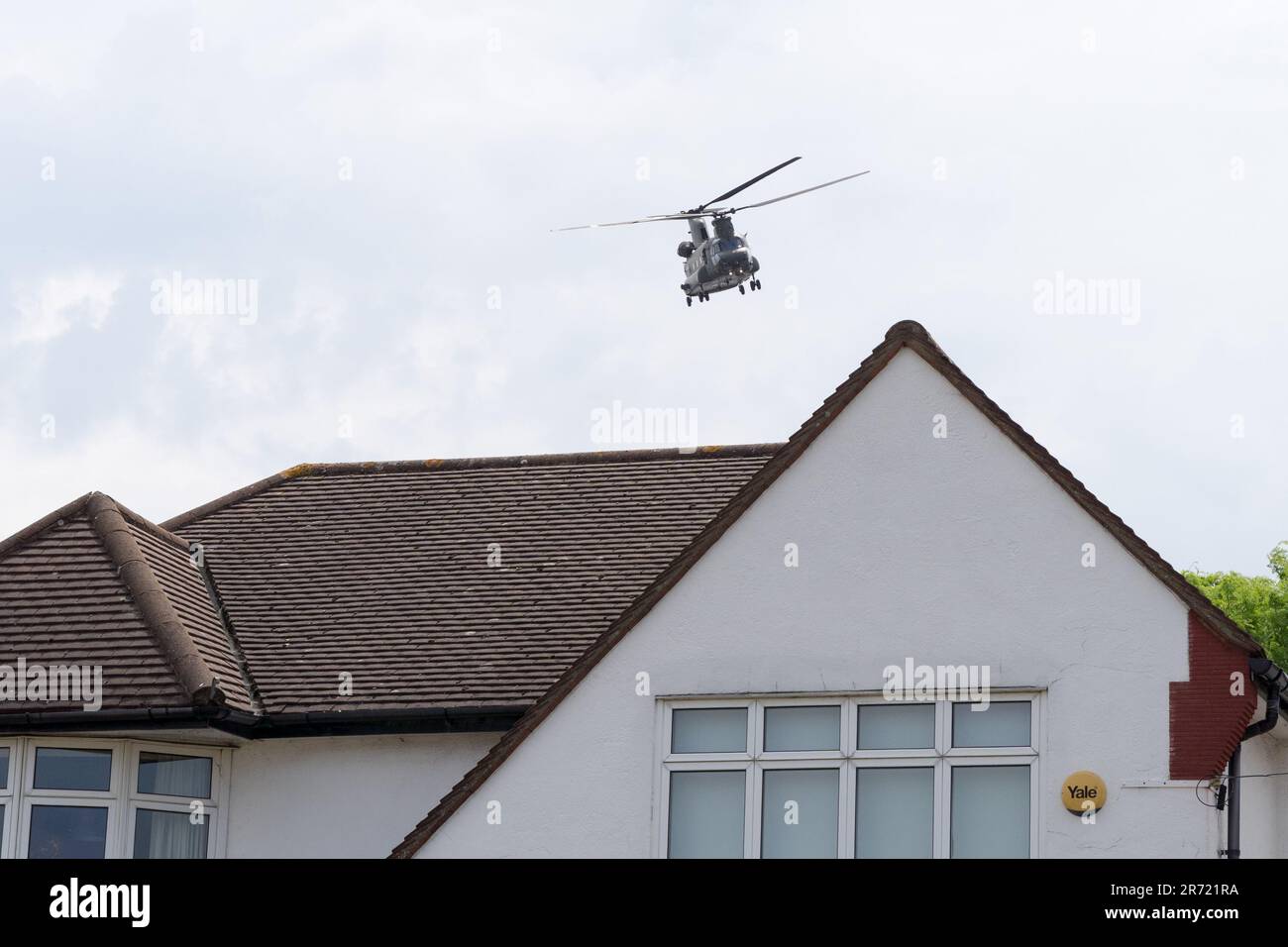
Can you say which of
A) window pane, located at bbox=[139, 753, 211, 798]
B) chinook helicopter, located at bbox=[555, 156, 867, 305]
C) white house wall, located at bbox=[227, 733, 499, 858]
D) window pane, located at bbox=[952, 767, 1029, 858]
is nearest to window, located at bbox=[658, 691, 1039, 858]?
window pane, located at bbox=[952, 767, 1029, 858]

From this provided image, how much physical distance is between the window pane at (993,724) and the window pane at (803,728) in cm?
91

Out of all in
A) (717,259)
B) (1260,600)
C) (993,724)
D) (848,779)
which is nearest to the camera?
(993,724)

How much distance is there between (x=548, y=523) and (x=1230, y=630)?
9054mm

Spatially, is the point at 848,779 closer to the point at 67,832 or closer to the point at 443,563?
the point at 67,832

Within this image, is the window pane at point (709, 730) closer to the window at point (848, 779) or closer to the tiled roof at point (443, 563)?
the window at point (848, 779)

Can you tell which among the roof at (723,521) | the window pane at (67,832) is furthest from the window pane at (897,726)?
the window pane at (67,832)

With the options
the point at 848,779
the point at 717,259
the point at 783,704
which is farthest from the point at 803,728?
the point at 717,259

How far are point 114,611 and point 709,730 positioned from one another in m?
6.37

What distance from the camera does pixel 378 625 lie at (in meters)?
20.1

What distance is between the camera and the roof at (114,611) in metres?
17.9

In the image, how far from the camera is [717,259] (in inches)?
1754
